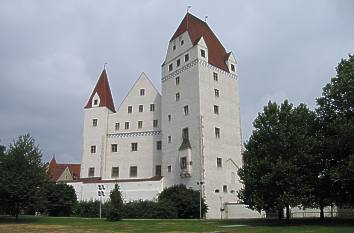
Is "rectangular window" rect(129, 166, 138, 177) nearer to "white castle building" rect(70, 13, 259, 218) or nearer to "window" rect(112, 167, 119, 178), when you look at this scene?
"white castle building" rect(70, 13, 259, 218)

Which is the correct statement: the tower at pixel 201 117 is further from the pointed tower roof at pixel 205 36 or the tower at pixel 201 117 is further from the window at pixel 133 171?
the window at pixel 133 171

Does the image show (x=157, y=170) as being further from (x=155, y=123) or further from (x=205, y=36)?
(x=205, y=36)

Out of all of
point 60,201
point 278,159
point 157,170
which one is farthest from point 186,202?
point 60,201

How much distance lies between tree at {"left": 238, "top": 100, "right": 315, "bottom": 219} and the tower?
55.8ft

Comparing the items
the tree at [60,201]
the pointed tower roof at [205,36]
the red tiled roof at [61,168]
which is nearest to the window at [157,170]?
the tree at [60,201]

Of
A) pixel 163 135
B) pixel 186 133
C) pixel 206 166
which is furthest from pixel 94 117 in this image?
pixel 206 166

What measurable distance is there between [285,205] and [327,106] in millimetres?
10082

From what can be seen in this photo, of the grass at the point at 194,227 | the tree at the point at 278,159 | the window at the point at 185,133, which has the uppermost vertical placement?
the window at the point at 185,133

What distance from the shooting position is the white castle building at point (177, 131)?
175 ft

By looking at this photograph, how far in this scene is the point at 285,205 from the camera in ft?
107

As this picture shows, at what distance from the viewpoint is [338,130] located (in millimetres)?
32781

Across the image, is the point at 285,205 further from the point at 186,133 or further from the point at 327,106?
the point at 186,133

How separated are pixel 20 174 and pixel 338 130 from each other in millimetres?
31309

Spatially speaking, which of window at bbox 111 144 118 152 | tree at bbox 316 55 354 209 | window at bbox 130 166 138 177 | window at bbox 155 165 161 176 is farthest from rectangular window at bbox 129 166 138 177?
tree at bbox 316 55 354 209
